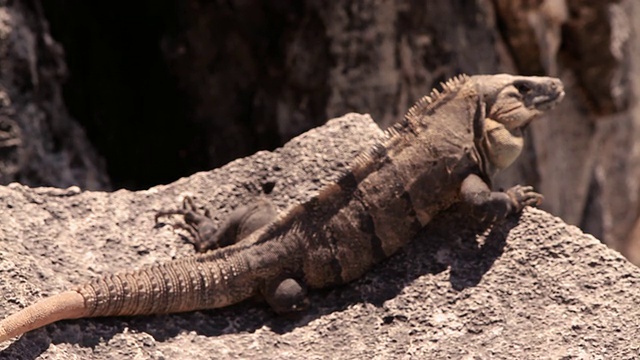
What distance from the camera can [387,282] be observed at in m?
4.65

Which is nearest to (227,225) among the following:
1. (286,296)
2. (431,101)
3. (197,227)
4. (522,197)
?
(197,227)

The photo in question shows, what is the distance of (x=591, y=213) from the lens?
407 inches

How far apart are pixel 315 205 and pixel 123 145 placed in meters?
3.59

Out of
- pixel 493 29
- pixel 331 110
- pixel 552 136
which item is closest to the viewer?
pixel 331 110

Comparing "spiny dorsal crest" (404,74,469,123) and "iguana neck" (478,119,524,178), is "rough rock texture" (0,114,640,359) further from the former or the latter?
"spiny dorsal crest" (404,74,469,123)

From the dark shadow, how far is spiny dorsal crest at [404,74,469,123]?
45 cm

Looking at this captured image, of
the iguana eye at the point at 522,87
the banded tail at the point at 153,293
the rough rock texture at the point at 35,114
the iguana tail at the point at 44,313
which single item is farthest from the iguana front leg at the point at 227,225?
the rough rock texture at the point at 35,114

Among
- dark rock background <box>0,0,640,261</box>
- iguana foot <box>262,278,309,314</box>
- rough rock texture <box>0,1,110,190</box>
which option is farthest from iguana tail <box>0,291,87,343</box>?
dark rock background <box>0,0,640,261</box>

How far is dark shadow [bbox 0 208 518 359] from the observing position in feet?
14.6

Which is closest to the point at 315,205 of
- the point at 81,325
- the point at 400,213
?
the point at 400,213

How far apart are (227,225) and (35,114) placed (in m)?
2.71

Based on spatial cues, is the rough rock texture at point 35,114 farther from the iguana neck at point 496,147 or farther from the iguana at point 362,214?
the iguana neck at point 496,147

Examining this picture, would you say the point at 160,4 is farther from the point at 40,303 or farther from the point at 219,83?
the point at 40,303

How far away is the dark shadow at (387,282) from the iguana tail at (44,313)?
0.16 metres
